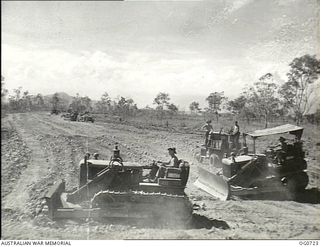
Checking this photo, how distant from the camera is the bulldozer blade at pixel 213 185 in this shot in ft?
31.7

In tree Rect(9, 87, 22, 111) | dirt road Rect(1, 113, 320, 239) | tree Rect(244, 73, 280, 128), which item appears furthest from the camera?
tree Rect(244, 73, 280, 128)

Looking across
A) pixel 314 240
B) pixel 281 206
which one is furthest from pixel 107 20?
pixel 314 240

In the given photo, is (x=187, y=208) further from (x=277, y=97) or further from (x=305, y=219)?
(x=277, y=97)

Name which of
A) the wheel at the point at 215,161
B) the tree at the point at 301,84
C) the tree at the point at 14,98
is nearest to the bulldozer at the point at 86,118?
the tree at the point at 14,98

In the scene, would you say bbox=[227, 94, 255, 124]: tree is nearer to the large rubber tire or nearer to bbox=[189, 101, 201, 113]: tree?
bbox=[189, 101, 201, 113]: tree

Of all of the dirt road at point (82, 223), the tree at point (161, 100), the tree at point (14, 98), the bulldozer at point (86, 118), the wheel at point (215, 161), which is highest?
the tree at point (161, 100)

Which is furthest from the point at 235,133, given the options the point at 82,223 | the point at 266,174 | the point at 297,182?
the point at 82,223

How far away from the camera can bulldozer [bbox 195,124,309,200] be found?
10.1 metres

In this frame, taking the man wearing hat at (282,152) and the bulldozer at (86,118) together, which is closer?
the man wearing hat at (282,152)

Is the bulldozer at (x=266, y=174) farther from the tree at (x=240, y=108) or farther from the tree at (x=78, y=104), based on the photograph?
the tree at (x=78, y=104)

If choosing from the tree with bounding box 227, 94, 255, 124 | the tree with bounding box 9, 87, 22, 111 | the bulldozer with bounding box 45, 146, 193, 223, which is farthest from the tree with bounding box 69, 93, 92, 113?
the bulldozer with bounding box 45, 146, 193, 223

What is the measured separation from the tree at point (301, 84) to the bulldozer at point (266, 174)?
3624mm

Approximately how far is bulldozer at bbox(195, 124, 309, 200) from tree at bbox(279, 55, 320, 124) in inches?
143

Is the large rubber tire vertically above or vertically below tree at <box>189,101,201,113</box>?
below
